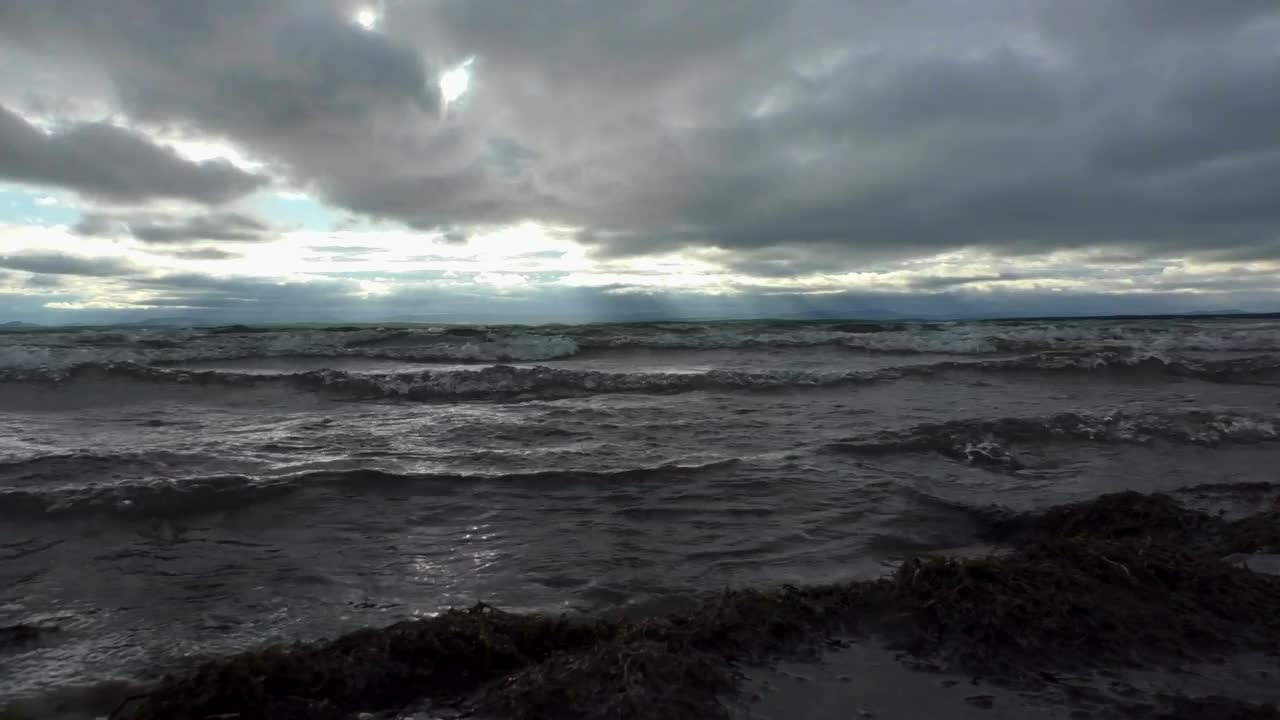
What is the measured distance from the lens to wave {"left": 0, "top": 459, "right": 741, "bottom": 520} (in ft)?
20.0

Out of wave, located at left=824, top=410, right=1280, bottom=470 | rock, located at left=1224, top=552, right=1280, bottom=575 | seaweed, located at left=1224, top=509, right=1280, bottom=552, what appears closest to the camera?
rock, located at left=1224, top=552, right=1280, bottom=575

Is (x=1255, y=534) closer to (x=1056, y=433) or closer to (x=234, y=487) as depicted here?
(x=1056, y=433)

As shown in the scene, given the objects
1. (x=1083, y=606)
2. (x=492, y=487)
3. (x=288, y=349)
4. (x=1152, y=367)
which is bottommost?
(x=492, y=487)

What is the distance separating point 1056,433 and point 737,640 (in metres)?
8.32

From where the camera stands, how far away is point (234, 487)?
6.64 m

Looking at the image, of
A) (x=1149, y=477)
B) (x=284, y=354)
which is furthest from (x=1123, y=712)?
(x=284, y=354)

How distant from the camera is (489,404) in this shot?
545 inches

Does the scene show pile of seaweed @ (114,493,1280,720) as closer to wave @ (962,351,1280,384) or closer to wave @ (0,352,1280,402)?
wave @ (0,352,1280,402)

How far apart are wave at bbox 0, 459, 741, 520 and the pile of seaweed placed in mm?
3465

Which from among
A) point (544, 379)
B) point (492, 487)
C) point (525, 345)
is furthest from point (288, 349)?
point (492, 487)

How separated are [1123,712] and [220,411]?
13.8 m

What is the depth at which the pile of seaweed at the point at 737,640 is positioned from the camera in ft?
9.04

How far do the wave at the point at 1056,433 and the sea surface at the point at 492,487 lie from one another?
56 millimetres

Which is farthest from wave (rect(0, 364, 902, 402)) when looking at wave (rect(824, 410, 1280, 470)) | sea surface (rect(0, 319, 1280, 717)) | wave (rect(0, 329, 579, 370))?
wave (rect(824, 410, 1280, 470))
